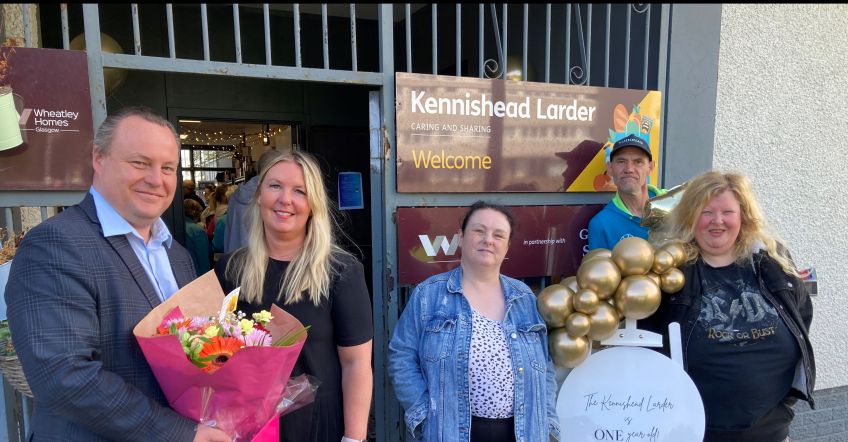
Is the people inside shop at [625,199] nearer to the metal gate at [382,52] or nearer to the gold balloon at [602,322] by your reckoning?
the metal gate at [382,52]

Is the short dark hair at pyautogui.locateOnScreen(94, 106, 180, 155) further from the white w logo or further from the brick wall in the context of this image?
the brick wall

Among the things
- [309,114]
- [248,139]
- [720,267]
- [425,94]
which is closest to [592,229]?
[720,267]

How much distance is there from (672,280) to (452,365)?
105 centimetres

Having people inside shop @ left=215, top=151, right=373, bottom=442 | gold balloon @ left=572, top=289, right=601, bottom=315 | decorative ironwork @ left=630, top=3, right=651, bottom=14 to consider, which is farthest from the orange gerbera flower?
decorative ironwork @ left=630, top=3, right=651, bottom=14

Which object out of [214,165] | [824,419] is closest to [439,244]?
[824,419]

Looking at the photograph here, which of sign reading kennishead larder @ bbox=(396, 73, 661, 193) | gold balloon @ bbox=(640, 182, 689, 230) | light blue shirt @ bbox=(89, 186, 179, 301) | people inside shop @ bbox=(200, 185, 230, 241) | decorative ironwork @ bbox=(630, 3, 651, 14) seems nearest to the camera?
light blue shirt @ bbox=(89, 186, 179, 301)

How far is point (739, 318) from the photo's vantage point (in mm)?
2182

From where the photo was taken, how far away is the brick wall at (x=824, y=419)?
12.8ft

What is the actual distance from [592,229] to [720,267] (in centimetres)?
69

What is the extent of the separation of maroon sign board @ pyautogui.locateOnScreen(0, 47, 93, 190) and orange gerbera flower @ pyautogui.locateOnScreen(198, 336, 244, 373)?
1.36m

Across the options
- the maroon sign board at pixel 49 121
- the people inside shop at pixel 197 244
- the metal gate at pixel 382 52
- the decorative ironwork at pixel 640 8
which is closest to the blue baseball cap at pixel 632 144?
the metal gate at pixel 382 52

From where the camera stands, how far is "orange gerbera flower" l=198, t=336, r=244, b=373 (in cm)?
130

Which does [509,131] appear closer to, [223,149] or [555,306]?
[555,306]

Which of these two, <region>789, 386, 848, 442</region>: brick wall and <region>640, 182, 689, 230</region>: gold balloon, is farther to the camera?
<region>789, 386, 848, 442</region>: brick wall
